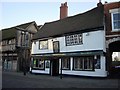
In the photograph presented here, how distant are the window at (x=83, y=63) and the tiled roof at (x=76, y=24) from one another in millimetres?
3339

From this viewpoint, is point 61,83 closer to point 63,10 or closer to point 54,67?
point 54,67

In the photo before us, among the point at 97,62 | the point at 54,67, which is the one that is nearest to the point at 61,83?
the point at 97,62

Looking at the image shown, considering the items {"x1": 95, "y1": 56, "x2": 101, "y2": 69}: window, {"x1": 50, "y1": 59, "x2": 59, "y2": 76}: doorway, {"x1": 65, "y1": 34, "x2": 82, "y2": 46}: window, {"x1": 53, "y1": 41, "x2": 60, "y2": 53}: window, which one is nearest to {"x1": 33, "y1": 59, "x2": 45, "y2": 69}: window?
{"x1": 50, "y1": 59, "x2": 59, "y2": 76}: doorway

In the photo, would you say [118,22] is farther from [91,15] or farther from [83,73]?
[83,73]

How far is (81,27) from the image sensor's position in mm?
25203

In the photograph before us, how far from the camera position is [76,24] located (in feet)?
88.9

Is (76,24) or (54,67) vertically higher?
(76,24)

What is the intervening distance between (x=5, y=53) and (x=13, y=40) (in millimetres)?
4738

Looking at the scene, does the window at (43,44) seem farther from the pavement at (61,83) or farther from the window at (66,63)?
the pavement at (61,83)

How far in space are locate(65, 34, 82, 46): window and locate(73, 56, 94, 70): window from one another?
1.93 m

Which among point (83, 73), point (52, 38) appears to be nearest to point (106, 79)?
point (83, 73)

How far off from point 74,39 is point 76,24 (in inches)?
102

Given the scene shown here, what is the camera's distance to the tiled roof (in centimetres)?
2398

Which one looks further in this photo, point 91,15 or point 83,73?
point 91,15
